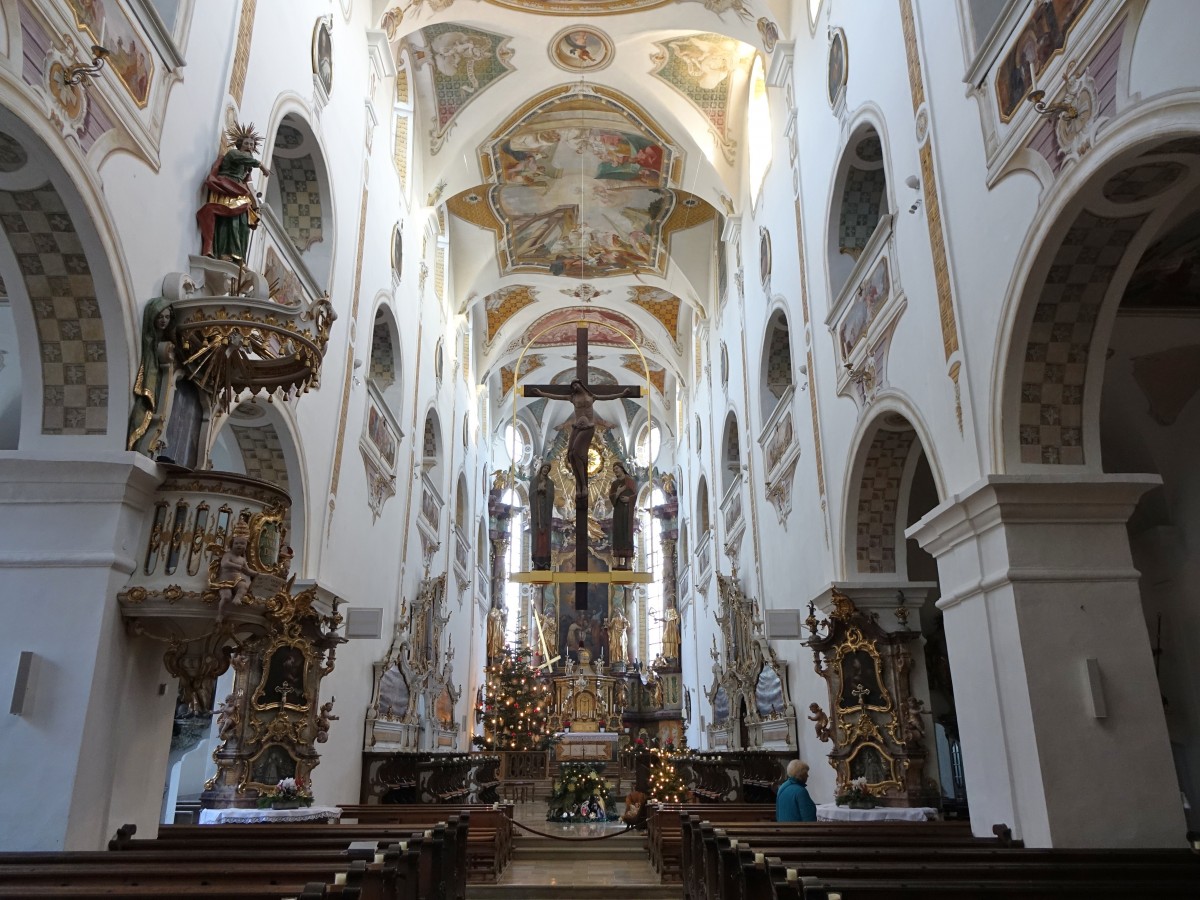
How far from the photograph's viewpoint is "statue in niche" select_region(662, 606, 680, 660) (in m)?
26.0

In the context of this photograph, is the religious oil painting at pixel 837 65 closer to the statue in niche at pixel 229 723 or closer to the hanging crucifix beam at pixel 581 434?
the hanging crucifix beam at pixel 581 434

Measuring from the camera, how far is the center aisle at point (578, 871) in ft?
27.1

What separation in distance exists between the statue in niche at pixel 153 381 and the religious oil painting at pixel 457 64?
9.63m

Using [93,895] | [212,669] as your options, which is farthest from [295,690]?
[93,895]

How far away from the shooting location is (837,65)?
998 centimetres

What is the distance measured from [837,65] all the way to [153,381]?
25.6 feet

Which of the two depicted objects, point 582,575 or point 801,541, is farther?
point 582,575

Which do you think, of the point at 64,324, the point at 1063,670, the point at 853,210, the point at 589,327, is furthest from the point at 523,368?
the point at 1063,670

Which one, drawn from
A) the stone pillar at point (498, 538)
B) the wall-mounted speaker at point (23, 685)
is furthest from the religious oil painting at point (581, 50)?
the stone pillar at point (498, 538)

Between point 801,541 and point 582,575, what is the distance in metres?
4.99

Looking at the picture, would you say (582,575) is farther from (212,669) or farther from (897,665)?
(212,669)

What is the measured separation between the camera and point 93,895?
3285 millimetres

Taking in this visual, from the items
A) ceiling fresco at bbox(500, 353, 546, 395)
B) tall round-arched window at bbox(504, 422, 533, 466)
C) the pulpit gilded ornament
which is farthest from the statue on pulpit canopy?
the pulpit gilded ornament

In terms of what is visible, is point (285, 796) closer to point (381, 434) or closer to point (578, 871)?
point (578, 871)
